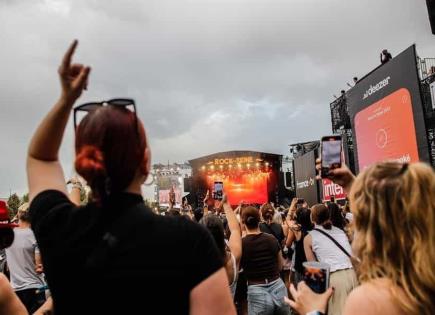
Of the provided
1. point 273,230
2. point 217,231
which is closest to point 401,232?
point 217,231

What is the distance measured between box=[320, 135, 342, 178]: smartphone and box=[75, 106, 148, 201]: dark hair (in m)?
1.33

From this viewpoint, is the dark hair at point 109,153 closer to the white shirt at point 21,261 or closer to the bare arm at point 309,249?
the bare arm at point 309,249

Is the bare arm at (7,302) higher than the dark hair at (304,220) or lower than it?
lower

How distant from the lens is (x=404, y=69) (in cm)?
840

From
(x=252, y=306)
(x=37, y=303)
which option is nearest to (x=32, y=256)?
(x=37, y=303)

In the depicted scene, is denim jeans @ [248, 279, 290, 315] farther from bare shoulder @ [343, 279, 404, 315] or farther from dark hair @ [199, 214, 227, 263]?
bare shoulder @ [343, 279, 404, 315]

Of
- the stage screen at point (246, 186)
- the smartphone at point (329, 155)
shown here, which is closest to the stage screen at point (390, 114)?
the smartphone at point (329, 155)

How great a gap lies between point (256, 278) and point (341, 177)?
11.0 feet

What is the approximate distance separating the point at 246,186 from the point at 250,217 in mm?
28028

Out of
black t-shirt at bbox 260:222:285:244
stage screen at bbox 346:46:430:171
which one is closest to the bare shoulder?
black t-shirt at bbox 260:222:285:244

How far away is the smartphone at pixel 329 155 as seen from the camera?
2357mm

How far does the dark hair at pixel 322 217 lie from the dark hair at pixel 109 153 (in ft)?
13.8

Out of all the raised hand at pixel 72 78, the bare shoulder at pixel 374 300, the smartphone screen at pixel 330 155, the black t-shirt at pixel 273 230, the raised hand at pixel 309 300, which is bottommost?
the black t-shirt at pixel 273 230

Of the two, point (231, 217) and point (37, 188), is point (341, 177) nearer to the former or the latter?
point (37, 188)
